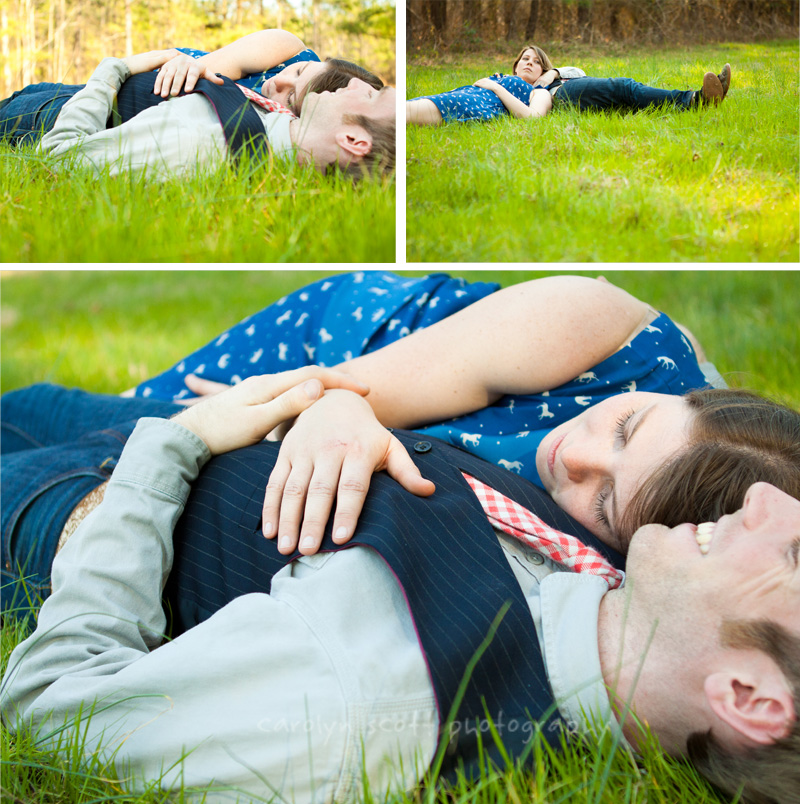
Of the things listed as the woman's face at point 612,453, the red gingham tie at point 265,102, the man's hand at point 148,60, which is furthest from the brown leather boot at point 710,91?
the man's hand at point 148,60

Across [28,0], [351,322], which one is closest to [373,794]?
[351,322]

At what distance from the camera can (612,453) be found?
1.17 m

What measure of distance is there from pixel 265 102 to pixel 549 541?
124 centimetres

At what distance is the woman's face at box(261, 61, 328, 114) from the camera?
5.49 ft

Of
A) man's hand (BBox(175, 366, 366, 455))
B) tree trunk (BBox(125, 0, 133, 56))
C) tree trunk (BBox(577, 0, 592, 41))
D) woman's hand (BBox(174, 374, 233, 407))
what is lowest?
woman's hand (BBox(174, 374, 233, 407))

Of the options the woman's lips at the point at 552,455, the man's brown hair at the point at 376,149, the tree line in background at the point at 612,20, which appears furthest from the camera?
the man's brown hair at the point at 376,149

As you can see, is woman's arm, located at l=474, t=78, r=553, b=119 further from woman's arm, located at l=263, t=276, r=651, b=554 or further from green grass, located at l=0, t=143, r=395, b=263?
woman's arm, located at l=263, t=276, r=651, b=554

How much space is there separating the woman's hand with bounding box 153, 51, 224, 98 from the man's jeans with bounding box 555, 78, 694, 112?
81 cm

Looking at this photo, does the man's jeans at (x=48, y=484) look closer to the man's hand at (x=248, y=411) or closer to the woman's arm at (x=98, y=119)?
the man's hand at (x=248, y=411)

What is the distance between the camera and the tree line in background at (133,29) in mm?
1630

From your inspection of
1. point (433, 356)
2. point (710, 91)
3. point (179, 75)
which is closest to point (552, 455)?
point (433, 356)

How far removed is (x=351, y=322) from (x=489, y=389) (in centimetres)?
46

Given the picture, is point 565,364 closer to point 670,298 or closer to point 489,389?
point 489,389

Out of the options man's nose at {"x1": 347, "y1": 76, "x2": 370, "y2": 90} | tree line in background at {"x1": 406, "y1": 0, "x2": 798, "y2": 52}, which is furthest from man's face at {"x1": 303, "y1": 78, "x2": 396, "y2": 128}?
tree line in background at {"x1": 406, "y1": 0, "x2": 798, "y2": 52}
